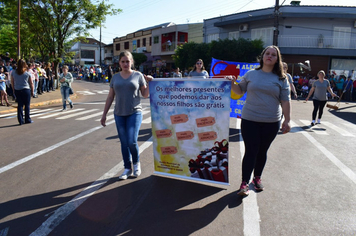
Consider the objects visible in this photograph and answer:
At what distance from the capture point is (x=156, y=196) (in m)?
3.91

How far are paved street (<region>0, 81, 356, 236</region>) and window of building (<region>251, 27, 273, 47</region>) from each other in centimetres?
2725

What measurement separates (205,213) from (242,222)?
0.45 m

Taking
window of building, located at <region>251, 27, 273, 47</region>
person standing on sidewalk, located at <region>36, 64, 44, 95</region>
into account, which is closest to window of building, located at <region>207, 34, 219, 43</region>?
window of building, located at <region>251, 27, 273, 47</region>

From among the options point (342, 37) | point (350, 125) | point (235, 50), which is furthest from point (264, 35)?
point (350, 125)

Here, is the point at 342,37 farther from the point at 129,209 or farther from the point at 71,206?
the point at 71,206

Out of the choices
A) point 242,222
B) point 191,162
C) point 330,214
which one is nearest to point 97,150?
point 191,162

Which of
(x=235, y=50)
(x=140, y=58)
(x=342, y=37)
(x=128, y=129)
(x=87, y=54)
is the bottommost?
(x=128, y=129)

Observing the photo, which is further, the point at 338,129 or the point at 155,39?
the point at 155,39

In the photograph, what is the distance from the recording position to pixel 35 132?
26.0 feet

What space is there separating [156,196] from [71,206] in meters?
1.09

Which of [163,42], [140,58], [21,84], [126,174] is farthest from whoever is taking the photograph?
[140,58]

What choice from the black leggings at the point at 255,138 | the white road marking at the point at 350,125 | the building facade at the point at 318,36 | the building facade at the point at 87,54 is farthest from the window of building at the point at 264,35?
the building facade at the point at 87,54

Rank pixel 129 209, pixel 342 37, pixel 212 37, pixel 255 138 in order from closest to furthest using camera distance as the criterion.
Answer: pixel 129 209 < pixel 255 138 < pixel 342 37 < pixel 212 37

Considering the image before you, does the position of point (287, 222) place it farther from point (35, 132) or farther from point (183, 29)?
point (183, 29)
